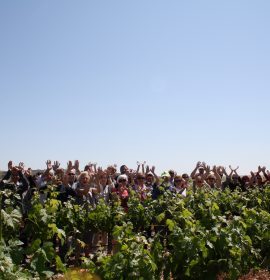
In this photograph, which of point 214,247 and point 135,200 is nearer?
point 214,247

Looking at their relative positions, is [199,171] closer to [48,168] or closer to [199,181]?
[199,181]

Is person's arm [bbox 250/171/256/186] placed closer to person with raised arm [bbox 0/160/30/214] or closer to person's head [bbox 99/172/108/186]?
person's head [bbox 99/172/108/186]

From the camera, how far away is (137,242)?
4410mm

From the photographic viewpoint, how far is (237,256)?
5305 millimetres

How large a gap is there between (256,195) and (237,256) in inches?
243

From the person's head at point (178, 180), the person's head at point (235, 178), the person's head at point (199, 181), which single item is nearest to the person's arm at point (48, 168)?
the person's head at point (178, 180)

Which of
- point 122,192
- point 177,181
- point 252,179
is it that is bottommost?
point 122,192

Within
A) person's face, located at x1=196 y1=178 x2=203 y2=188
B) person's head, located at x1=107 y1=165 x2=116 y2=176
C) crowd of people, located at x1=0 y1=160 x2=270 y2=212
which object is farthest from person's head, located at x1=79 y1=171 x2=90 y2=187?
person's face, located at x1=196 y1=178 x2=203 y2=188

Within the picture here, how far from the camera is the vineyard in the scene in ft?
13.2

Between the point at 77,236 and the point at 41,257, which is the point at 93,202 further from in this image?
the point at 41,257

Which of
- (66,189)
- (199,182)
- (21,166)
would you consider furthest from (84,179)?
(199,182)

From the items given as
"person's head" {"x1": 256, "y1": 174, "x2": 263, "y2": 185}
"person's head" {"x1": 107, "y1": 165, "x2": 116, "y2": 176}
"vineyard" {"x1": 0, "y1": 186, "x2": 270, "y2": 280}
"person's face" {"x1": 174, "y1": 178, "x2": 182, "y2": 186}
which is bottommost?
"vineyard" {"x1": 0, "y1": 186, "x2": 270, "y2": 280}

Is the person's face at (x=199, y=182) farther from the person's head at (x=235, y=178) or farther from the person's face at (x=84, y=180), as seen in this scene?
the person's face at (x=84, y=180)

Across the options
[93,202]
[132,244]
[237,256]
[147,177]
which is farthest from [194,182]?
[132,244]
